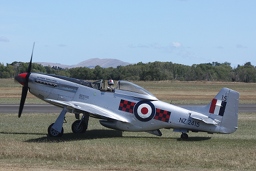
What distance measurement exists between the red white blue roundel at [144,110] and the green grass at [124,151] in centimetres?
68

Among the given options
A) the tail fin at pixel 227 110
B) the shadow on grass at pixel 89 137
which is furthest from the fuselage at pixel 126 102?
the shadow on grass at pixel 89 137

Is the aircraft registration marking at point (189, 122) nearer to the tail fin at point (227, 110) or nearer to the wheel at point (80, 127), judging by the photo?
the tail fin at point (227, 110)

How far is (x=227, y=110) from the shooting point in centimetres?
1666

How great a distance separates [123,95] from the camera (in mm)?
17891

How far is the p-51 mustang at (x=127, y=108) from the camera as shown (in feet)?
54.9

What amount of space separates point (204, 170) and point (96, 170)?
2.31m

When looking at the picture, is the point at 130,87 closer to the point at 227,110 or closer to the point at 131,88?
the point at 131,88

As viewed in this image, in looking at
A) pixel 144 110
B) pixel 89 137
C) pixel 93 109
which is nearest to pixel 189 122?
pixel 144 110

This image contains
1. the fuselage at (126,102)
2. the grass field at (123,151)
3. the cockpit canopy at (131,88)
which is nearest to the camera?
the grass field at (123,151)

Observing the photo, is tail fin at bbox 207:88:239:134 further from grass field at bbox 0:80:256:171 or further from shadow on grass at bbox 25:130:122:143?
shadow on grass at bbox 25:130:122:143

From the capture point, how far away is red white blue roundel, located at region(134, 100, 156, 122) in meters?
17.3

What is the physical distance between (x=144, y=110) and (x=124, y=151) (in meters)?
3.78

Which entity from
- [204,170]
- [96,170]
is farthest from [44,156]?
[204,170]

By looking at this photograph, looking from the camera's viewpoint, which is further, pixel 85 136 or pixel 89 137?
pixel 85 136
